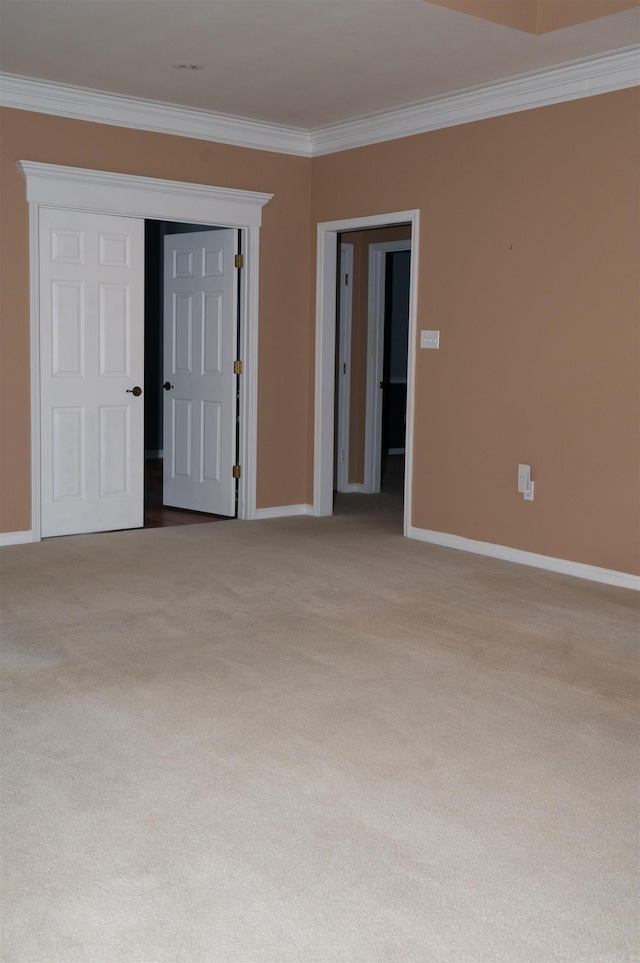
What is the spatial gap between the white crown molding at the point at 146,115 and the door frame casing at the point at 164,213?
1.16 feet

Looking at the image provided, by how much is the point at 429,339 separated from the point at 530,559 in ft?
5.36

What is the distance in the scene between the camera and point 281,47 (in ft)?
16.5

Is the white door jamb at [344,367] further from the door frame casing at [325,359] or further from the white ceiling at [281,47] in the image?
the white ceiling at [281,47]

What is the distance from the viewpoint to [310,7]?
4.41 meters

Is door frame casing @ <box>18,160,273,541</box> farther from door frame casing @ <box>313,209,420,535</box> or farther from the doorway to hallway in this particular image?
the doorway to hallway

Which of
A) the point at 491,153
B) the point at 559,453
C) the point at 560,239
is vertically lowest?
the point at 559,453

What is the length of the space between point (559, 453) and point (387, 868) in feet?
11.8

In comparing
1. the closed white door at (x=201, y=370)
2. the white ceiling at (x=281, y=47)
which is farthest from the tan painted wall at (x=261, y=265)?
the white ceiling at (x=281, y=47)

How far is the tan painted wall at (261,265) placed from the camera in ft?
19.3

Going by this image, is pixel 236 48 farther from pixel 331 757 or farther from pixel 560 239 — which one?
pixel 331 757

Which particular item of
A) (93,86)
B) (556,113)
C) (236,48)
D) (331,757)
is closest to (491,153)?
(556,113)

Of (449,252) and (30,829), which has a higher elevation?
(449,252)

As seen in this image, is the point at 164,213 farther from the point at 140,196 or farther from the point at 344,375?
A: the point at 344,375

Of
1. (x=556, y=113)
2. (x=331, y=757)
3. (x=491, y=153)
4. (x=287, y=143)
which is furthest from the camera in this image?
(x=287, y=143)
